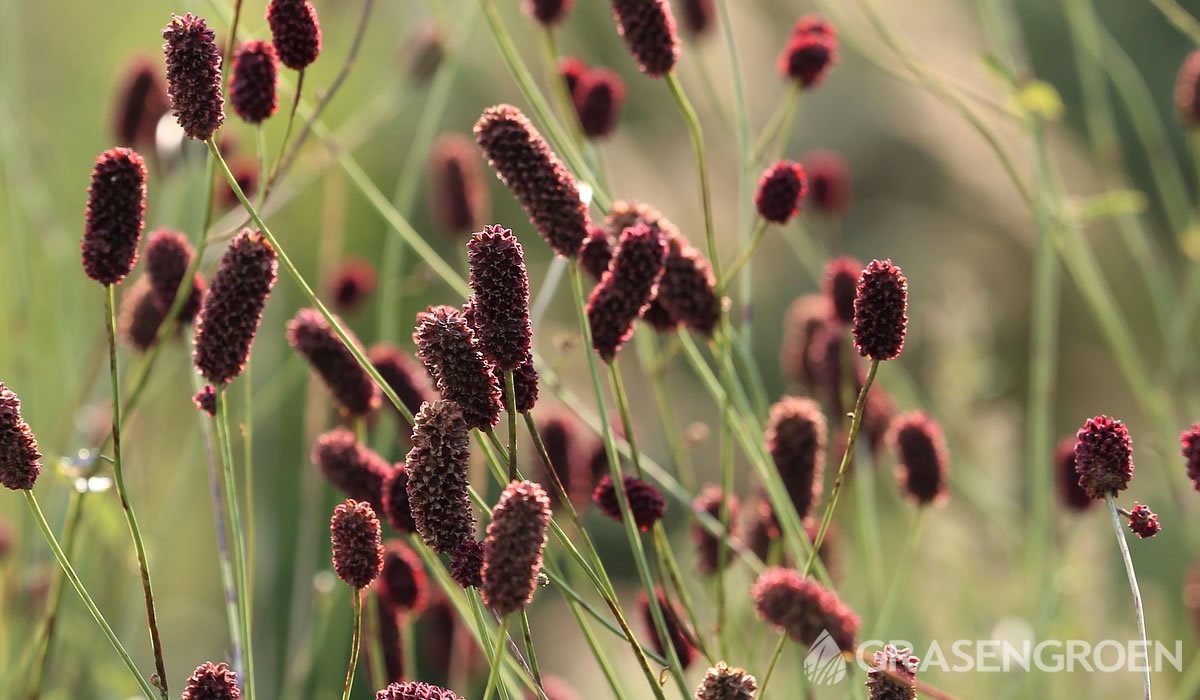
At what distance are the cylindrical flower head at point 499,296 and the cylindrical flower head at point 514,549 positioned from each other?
77 mm

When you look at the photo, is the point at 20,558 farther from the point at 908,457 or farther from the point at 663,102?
the point at 663,102

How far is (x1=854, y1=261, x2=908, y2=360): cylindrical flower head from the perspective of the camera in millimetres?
526

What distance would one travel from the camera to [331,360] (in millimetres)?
726

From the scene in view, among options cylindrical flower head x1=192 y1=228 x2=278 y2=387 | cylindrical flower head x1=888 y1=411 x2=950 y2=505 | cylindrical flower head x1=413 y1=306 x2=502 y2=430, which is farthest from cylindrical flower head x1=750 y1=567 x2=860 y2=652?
cylindrical flower head x1=888 y1=411 x2=950 y2=505

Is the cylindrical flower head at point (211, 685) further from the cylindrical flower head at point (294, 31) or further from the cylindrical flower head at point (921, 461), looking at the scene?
the cylindrical flower head at point (921, 461)

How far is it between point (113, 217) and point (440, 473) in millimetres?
202

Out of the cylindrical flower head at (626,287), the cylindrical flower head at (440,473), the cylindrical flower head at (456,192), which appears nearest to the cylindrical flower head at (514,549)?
the cylindrical flower head at (440,473)

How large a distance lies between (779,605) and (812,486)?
319mm

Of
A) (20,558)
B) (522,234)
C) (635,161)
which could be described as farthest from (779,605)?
(635,161)

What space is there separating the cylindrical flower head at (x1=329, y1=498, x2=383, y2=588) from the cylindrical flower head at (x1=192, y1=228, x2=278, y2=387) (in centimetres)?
10

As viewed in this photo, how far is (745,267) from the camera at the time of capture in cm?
81

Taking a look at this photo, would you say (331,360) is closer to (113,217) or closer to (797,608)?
(113,217)

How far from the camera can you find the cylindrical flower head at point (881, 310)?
526 mm

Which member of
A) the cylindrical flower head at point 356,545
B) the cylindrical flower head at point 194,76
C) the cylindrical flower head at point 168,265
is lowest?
the cylindrical flower head at point 356,545
